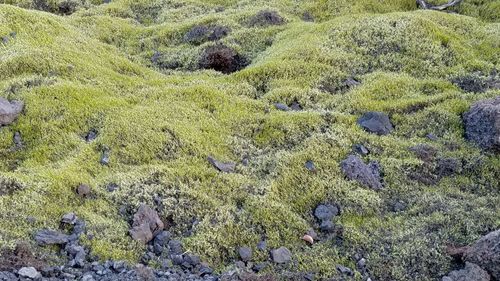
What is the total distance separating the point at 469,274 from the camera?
29.6 ft

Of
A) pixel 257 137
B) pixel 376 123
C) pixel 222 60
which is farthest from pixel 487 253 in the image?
pixel 222 60

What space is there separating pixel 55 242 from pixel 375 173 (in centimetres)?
669

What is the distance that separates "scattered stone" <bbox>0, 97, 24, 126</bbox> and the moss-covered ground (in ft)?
0.57

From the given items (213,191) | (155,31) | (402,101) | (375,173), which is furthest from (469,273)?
(155,31)

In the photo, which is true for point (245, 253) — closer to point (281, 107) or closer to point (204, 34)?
point (281, 107)

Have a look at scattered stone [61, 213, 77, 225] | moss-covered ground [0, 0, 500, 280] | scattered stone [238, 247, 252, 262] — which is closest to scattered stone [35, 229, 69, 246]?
moss-covered ground [0, 0, 500, 280]

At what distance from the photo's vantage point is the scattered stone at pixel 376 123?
13.5 meters

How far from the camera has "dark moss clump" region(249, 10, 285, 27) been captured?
71.2ft

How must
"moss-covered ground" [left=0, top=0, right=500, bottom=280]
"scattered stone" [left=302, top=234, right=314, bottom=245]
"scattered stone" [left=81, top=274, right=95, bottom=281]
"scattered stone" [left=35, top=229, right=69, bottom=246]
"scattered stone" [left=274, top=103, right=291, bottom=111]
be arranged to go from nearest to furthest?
"scattered stone" [left=81, top=274, right=95, bottom=281], "scattered stone" [left=35, top=229, right=69, bottom=246], "moss-covered ground" [left=0, top=0, right=500, bottom=280], "scattered stone" [left=302, top=234, right=314, bottom=245], "scattered stone" [left=274, top=103, right=291, bottom=111]

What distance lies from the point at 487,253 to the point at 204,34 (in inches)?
555

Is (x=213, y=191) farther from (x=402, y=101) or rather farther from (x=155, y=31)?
(x=155, y=31)

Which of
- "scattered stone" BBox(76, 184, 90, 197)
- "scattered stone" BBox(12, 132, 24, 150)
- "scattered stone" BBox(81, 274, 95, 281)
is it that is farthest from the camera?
"scattered stone" BBox(12, 132, 24, 150)

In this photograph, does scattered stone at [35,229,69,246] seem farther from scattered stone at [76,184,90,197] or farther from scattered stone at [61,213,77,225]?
scattered stone at [76,184,90,197]

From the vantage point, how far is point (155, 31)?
21.6 m
